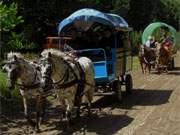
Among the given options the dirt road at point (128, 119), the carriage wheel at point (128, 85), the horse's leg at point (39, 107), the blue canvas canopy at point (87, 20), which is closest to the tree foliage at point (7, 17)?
the horse's leg at point (39, 107)

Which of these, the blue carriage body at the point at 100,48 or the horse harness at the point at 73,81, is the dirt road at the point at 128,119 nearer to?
the horse harness at the point at 73,81

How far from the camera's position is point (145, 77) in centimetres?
2303

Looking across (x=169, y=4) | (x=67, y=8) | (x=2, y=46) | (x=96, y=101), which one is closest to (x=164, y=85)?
(x=96, y=101)

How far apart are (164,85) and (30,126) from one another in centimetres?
912

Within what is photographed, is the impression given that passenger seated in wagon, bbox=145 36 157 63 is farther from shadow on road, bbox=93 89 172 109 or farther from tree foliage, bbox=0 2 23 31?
tree foliage, bbox=0 2 23 31

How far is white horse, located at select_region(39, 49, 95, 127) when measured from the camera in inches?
410

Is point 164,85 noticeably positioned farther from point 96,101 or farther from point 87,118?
point 87,118

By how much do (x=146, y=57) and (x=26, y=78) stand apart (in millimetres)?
15095

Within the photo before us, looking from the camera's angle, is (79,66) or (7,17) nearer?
(7,17)

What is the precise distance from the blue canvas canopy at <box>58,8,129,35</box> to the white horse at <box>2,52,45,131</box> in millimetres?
3886

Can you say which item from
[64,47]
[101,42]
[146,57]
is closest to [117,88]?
[101,42]

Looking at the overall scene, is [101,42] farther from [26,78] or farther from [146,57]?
[146,57]

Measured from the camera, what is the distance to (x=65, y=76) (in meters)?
11.0

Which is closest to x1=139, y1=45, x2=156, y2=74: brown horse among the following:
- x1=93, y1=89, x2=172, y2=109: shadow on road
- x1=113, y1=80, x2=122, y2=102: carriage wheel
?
x1=93, y1=89, x2=172, y2=109: shadow on road
